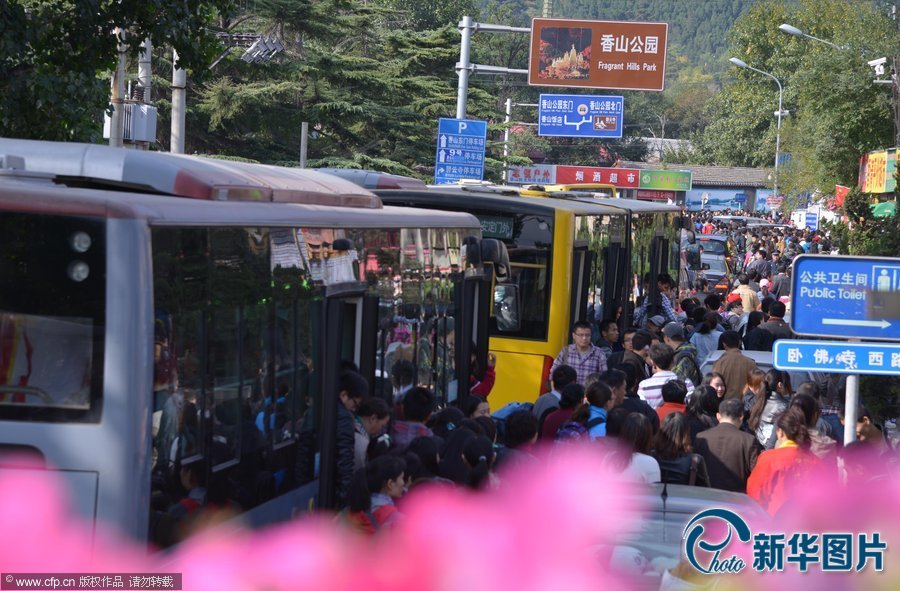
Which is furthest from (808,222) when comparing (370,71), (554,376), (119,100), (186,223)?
(186,223)

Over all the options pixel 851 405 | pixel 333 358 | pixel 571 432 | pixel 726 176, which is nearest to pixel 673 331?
pixel 571 432

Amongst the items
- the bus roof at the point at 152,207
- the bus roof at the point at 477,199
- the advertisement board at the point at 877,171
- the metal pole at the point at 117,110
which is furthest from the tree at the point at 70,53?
the advertisement board at the point at 877,171

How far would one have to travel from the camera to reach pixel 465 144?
26844 millimetres

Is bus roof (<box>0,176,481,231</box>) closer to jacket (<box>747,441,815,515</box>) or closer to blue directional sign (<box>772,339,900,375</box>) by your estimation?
blue directional sign (<box>772,339,900,375</box>)

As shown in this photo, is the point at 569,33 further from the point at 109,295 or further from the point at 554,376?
the point at 109,295

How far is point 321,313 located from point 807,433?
2.85 metres

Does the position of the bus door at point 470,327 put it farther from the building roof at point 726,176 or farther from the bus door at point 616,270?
the building roof at point 726,176

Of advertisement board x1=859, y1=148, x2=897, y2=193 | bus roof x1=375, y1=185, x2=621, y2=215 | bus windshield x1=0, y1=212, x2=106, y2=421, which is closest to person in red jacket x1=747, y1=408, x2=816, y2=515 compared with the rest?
bus windshield x1=0, y1=212, x2=106, y2=421

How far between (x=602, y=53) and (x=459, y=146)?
145 inches

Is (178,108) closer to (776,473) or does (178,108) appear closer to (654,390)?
(654,390)

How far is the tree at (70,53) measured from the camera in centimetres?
963

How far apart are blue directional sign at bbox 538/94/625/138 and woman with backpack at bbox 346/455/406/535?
28689mm

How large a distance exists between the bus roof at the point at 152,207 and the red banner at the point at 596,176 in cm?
6001

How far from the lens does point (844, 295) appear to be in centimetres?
536
